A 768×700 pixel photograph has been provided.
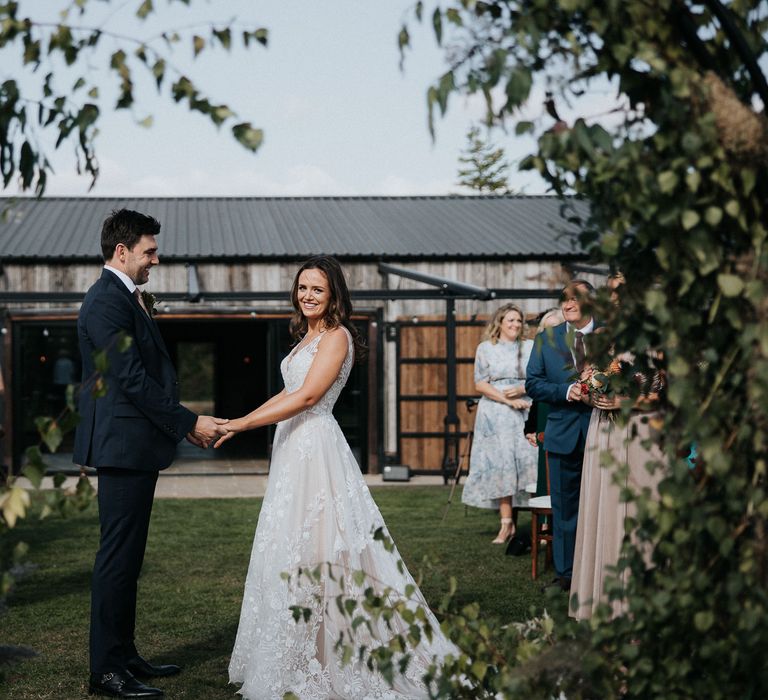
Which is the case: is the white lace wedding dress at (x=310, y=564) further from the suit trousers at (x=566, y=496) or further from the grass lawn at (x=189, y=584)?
the suit trousers at (x=566, y=496)

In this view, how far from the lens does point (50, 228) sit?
17.7m

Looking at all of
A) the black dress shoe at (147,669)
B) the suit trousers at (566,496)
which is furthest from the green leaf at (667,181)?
the suit trousers at (566,496)

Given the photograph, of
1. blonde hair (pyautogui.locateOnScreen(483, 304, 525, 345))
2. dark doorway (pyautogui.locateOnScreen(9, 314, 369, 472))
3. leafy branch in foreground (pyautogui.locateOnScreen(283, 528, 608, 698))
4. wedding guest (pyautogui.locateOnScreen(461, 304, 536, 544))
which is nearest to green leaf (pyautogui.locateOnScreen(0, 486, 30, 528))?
leafy branch in foreground (pyautogui.locateOnScreen(283, 528, 608, 698))

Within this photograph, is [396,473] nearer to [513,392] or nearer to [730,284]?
[513,392]

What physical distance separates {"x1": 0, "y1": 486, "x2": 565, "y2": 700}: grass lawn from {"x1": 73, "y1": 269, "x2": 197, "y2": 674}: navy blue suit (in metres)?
0.36

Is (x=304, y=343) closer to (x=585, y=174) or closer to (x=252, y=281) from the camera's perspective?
(x=585, y=174)

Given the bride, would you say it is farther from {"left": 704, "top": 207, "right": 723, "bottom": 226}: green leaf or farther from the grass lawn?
{"left": 704, "top": 207, "right": 723, "bottom": 226}: green leaf

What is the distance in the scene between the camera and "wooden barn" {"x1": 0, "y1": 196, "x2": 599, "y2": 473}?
1505cm

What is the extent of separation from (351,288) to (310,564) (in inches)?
480

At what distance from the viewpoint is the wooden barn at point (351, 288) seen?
15.0 meters

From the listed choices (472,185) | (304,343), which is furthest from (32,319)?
(472,185)

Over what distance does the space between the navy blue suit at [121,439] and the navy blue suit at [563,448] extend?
265 cm

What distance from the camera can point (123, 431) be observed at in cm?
438

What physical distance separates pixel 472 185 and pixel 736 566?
1607 inches
